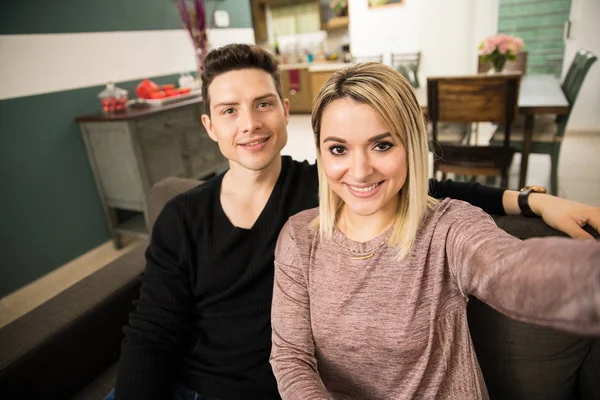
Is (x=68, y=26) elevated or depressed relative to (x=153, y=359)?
elevated

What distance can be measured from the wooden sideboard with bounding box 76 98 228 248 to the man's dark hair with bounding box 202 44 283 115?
1.65 m

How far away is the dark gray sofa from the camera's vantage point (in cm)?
98

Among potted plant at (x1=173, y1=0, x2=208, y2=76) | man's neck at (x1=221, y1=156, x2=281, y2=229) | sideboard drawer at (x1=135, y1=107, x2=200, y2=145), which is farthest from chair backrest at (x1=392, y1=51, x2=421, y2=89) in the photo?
man's neck at (x1=221, y1=156, x2=281, y2=229)

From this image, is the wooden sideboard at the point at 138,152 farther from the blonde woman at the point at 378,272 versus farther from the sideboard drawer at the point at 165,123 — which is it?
the blonde woman at the point at 378,272

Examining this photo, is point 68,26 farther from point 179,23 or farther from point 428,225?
point 428,225

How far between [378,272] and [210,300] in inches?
21.3

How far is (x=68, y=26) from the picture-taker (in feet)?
9.03

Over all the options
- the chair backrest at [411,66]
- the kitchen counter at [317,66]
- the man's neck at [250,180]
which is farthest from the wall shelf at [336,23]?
the man's neck at [250,180]

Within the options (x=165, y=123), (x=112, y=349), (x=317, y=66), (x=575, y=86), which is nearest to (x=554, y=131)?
(x=575, y=86)

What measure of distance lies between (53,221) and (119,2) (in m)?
1.71

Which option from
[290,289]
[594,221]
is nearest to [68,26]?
[290,289]

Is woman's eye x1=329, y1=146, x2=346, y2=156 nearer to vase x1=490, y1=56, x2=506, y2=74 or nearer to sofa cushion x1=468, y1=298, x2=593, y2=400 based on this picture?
sofa cushion x1=468, y1=298, x2=593, y2=400

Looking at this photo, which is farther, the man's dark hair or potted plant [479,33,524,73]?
potted plant [479,33,524,73]

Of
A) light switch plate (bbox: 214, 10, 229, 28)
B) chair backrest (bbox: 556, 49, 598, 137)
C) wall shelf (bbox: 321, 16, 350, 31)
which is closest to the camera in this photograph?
chair backrest (bbox: 556, 49, 598, 137)
